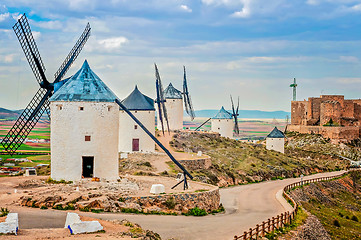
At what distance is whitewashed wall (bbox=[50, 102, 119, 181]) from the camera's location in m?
25.7

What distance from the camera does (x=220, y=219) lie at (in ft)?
76.2

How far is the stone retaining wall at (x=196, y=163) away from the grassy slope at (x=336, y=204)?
822 centimetres

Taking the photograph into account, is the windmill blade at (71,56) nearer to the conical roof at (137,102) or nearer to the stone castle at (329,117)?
the conical roof at (137,102)

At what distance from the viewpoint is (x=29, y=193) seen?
2209cm

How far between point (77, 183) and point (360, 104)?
70.9 m

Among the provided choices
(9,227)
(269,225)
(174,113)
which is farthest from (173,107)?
(9,227)

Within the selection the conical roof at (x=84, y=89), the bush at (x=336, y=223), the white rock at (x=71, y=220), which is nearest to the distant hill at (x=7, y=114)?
the conical roof at (x=84, y=89)

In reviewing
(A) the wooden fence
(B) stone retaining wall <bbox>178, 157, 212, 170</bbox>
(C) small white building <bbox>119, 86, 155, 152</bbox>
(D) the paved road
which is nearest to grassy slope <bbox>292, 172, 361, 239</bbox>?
(A) the wooden fence

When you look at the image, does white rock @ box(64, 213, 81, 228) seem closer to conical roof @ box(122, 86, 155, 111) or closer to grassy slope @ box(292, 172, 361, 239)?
grassy slope @ box(292, 172, 361, 239)

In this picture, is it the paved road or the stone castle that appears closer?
the paved road

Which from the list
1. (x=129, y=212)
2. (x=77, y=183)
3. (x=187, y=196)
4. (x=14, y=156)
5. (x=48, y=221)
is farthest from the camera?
(x=14, y=156)

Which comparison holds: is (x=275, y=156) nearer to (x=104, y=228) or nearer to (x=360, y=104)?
(x=360, y=104)

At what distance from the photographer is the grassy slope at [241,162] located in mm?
44906

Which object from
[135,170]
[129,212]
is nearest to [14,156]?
[135,170]
